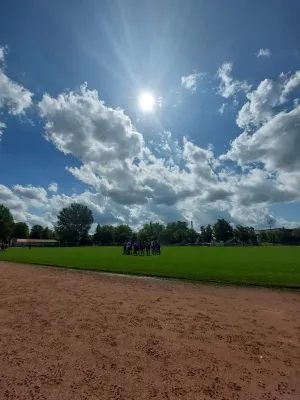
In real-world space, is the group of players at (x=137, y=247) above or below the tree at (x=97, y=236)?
below

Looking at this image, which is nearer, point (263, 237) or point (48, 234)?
point (263, 237)

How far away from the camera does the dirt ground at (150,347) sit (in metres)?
4.92

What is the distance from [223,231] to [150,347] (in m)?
150

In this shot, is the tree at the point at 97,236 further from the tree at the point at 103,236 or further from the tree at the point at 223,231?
the tree at the point at 223,231

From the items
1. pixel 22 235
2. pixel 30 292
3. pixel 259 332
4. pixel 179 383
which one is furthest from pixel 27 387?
pixel 22 235

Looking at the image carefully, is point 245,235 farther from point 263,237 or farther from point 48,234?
point 48,234

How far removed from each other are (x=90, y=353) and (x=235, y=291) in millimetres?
8830

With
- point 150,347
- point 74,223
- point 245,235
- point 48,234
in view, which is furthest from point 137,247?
point 48,234

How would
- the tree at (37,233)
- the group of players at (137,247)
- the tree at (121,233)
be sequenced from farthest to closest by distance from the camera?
the tree at (37,233)
the tree at (121,233)
the group of players at (137,247)

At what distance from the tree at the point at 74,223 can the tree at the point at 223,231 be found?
65810mm

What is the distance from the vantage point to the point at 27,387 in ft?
16.2

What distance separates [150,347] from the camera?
6594 millimetres

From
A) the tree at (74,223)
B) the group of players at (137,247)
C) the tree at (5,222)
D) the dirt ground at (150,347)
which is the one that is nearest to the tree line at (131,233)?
the tree at (74,223)

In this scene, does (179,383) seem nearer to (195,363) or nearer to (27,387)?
(195,363)
